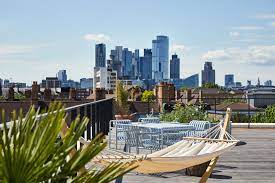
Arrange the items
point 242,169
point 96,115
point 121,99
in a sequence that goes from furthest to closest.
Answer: point 121,99 → point 96,115 → point 242,169

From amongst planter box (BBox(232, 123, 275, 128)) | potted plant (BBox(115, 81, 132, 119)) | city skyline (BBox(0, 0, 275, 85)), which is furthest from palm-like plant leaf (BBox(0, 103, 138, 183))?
city skyline (BBox(0, 0, 275, 85))

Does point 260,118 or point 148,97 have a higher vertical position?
point 148,97

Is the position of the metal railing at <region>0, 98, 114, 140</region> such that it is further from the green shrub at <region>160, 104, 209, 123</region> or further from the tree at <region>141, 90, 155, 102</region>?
the tree at <region>141, 90, 155, 102</region>

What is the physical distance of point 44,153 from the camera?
5.39 feet

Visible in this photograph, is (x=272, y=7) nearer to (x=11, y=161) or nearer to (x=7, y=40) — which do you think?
(x=11, y=161)

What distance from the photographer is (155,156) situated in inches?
164

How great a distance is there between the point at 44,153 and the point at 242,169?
5802 mm

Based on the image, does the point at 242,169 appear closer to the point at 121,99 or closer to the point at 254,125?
the point at 254,125

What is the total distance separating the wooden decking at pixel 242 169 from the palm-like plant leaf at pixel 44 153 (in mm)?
4466

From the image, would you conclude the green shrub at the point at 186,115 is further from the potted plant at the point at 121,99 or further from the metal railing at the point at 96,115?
the potted plant at the point at 121,99

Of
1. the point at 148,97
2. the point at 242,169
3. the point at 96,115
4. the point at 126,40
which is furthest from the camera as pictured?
the point at 126,40

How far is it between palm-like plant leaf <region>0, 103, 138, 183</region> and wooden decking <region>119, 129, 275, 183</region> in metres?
4.47

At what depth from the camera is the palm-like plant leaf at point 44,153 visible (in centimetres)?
161

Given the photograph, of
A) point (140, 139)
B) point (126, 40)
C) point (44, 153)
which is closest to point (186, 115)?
point (140, 139)
